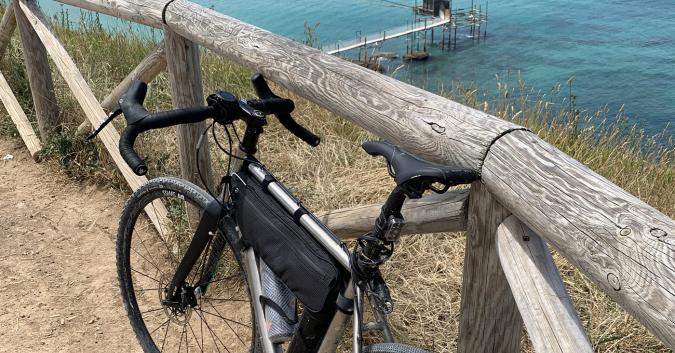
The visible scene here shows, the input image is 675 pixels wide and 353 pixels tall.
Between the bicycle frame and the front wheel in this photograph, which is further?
the front wheel

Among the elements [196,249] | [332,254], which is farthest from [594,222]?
[196,249]

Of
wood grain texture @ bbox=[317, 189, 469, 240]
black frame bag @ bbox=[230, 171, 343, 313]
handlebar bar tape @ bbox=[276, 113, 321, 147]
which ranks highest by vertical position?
handlebar bar tape @ bbox=[276, 113, 321, 147]

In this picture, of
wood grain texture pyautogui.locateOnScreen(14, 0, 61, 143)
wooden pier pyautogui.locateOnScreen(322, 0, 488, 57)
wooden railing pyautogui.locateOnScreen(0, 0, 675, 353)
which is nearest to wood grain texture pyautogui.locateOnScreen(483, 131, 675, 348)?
wooden railing pyautogui.locateOnScreen(0, 0, 675, 353)

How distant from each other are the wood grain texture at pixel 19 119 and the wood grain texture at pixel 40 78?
77 millimetres

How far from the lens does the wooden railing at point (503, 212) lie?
1.14 metres

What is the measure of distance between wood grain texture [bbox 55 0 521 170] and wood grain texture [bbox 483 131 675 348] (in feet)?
0.32

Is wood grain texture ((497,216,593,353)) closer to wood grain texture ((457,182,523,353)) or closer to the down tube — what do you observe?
wood grain texture ((457,182,523,353))

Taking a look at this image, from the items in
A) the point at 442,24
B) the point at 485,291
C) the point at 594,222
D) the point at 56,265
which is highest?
the point at 594,222

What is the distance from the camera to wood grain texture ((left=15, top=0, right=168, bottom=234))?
4109 millimetres

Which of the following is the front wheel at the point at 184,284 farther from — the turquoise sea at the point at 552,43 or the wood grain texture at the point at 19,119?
the turquoise sea at the point at 552,43

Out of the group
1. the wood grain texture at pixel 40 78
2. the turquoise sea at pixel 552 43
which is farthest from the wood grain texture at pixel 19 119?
the turquoise sea at pixel 552 43

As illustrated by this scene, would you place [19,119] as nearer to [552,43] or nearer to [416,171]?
[416,171]

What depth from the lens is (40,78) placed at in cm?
473

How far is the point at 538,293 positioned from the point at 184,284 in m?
1.57
